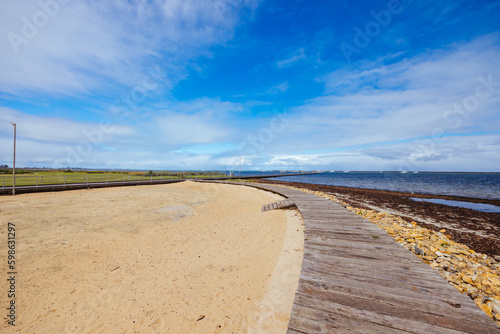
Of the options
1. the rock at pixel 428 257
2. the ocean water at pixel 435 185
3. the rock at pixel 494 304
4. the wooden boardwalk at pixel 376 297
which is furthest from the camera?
the ocean water at pixel 435 185

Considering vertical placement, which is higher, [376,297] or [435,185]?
[376,297]

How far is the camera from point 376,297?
9.25 ft

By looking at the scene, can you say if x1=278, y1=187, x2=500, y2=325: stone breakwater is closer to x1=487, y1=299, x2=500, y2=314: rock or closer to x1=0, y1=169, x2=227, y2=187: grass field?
x1=487, y1=299, x2=500, y2=314: rock

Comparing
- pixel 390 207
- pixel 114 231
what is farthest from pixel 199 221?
pixel 390 207

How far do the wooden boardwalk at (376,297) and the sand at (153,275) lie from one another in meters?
1.06

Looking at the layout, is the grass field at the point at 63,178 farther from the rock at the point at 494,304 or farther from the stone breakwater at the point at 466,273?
the rock at the point at 494,304

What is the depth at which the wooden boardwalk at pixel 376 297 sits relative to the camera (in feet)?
7.54

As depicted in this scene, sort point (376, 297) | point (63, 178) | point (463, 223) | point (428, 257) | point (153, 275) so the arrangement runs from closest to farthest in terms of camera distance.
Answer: point (376, 297), point (428, 257), point (153, 275), point (463, 223), point (63, 178)

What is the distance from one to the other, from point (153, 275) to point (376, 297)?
5271mm

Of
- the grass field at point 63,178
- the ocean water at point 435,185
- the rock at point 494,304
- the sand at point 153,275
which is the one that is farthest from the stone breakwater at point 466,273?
the ocean water at point 435,185

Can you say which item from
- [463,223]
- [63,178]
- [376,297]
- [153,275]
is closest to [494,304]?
[376,297]

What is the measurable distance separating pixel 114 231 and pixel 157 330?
6.72m

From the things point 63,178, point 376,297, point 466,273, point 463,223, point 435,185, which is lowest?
point 463,223

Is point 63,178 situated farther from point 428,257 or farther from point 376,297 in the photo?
point 428,257
